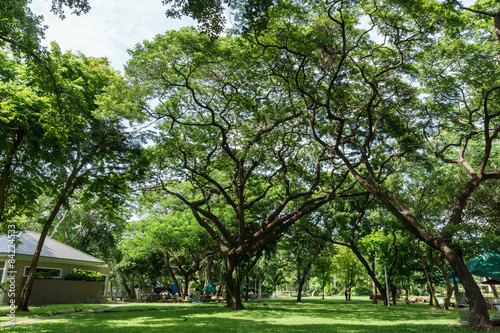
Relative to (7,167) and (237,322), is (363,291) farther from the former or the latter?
(7,167)

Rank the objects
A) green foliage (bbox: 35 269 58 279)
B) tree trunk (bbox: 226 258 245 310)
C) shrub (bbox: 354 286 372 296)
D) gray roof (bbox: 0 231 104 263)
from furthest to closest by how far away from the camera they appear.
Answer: shrub (bbox: 354 286 372 296), green foliage (bbox: 35 269 58 279), gray roof (bbox: 0 231 104 263), tree trunk (bbox: 226 258 245 310)

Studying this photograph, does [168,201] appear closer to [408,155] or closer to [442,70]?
[408,155]

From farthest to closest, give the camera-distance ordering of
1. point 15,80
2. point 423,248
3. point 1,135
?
point 423,248 → point 15,80 → point 1,135

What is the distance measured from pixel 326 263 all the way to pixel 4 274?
2414 cm

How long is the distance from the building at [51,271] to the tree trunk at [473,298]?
2098 centimetres

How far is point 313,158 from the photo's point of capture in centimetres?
1753

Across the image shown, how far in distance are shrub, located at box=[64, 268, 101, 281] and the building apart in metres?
0.25

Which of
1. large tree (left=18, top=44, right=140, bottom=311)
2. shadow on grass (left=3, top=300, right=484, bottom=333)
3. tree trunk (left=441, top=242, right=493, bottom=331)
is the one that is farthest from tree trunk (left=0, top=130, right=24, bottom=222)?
tree trunk (left=441, top=242, right=493, bottom=331)

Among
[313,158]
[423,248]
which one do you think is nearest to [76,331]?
[313,158]

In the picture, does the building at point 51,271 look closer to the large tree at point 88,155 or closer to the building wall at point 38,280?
the building wall at point 38,280

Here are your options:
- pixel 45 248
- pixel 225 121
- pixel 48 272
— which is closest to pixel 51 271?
pixel 48 272

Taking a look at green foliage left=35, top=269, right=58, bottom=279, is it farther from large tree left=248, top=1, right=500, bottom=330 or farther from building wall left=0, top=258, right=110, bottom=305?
large tree left=248, top=1, right=500, bottom=330

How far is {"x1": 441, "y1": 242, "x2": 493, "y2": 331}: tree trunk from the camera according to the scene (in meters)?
8.46

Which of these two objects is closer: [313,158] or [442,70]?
[442,70]
